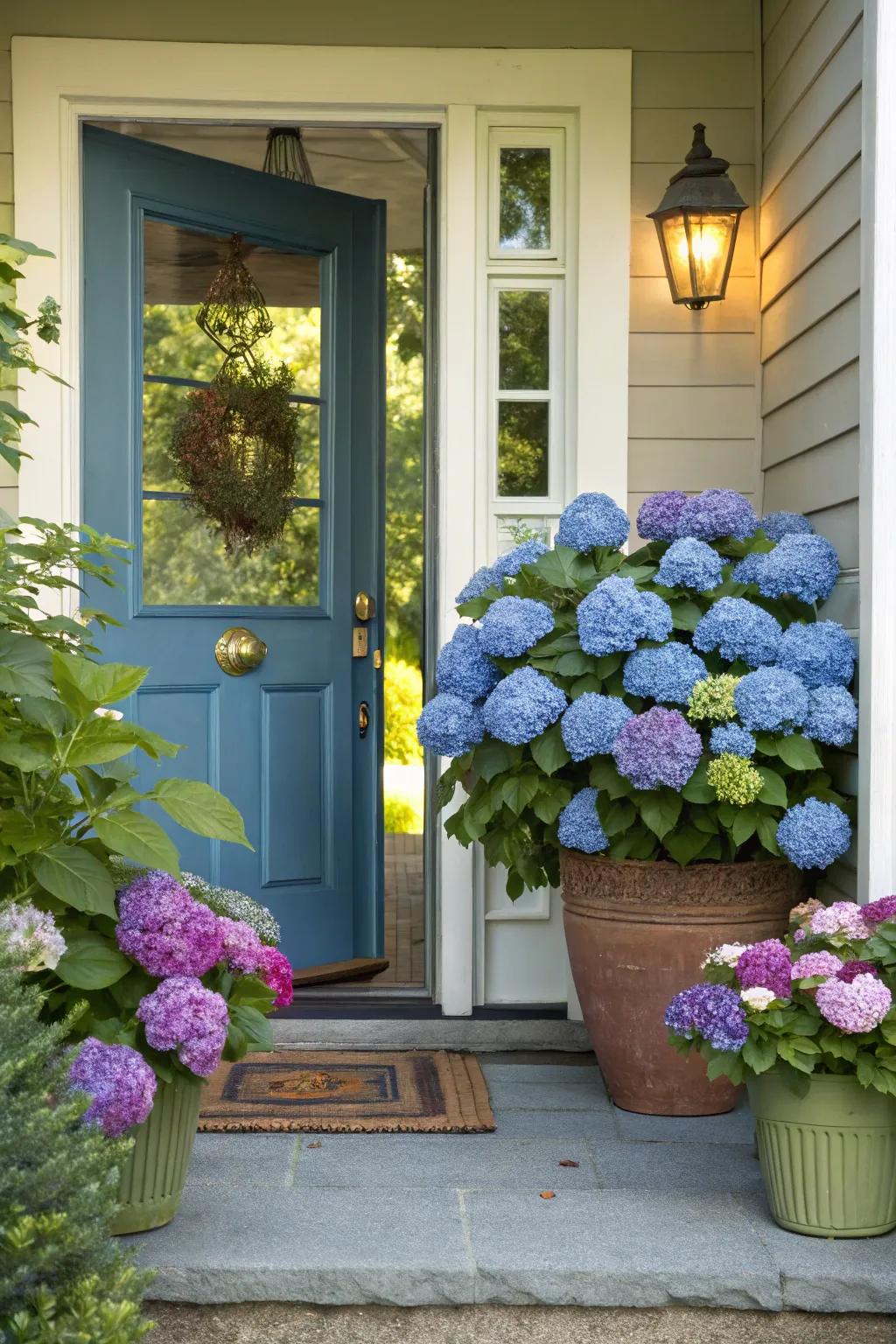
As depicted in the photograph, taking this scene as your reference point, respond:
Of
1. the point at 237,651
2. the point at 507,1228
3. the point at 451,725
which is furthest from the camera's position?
the point at 237,651

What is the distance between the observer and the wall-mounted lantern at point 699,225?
11.1ft

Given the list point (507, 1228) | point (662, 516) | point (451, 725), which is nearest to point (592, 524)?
point (662, 516)

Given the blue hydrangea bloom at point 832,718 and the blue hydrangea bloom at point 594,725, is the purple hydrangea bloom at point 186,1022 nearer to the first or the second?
the blue hydrangea bloom at point 594,725

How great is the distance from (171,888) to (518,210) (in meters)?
2.15

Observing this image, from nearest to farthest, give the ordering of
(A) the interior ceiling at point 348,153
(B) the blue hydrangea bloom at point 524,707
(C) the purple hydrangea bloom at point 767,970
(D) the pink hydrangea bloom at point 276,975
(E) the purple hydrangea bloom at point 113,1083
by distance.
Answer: (E) the purple hydrangea bloom at point 113,1083 → (C) the purple hydrangea bloom at point 767,970 → (D) the pink hydrangea bloom at point 276,975 → (B) the blue hydrangea bloom at point 524,707 → (A) the interior ceiling at point 348,153

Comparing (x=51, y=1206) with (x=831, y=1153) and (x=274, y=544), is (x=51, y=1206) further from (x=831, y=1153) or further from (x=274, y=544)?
(x=274, y=544)

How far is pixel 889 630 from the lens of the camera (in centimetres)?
258

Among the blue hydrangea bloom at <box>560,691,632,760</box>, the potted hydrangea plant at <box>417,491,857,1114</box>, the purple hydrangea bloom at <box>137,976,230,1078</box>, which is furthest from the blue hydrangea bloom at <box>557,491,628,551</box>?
the purple hydrangea bloom at <box>137,976,230,1078</box>

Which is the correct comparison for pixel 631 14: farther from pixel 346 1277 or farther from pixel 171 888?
pixel 346 1277

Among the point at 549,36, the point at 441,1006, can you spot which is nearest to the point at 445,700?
the point at 441,1006

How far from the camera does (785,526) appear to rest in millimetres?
3020

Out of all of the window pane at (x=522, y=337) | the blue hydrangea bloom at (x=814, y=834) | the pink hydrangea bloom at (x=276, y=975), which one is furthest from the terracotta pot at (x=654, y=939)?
the window pane at (x=522, y=337)

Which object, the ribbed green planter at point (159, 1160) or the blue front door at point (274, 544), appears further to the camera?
the blue front door at point (274, 544)

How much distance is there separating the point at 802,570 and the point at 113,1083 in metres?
1.60
